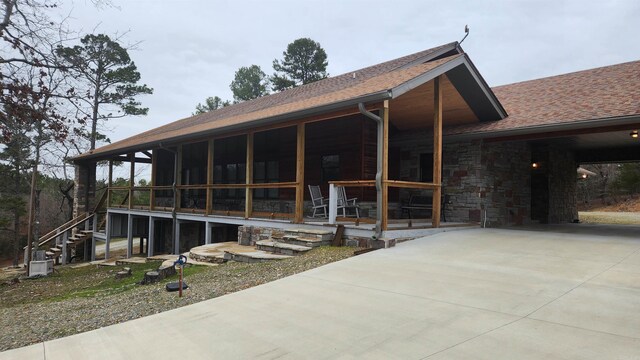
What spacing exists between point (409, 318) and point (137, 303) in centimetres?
342

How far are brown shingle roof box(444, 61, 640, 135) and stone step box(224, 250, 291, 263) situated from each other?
5.89m

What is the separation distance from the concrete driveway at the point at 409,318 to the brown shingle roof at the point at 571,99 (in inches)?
158

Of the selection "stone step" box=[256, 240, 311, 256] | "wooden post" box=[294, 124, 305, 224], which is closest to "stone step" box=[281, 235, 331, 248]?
"stone step" box=[256, 240, 311, 256]

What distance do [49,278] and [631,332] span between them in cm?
1405

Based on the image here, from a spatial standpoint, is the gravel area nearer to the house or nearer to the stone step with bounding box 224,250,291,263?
the stone step with bounding box 224,250,291,263

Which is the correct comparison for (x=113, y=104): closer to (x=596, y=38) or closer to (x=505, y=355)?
(x=505, y=355)

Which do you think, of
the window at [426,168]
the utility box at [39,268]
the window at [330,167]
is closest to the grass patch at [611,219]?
the window at [426,168]

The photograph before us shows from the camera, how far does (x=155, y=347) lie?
322 centimetres

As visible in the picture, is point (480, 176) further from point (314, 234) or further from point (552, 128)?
point (314, 234)

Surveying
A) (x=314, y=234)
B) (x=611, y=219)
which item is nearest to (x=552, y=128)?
(x=314, y=234)

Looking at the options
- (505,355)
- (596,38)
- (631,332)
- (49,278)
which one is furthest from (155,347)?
(596,38)

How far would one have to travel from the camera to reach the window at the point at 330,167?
1125 centimetres

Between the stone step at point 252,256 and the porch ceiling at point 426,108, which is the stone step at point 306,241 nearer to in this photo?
the stone step at point 252,256

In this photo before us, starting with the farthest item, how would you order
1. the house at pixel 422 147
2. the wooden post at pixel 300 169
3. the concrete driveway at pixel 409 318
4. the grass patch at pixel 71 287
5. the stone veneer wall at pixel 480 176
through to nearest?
the stone veneer wall at pixel 480 176, the wooden post at pixel 300 169, the house at pixel 422 147, the grass patch at pixel 71 287, the concrete driveway at pixel 409 318
